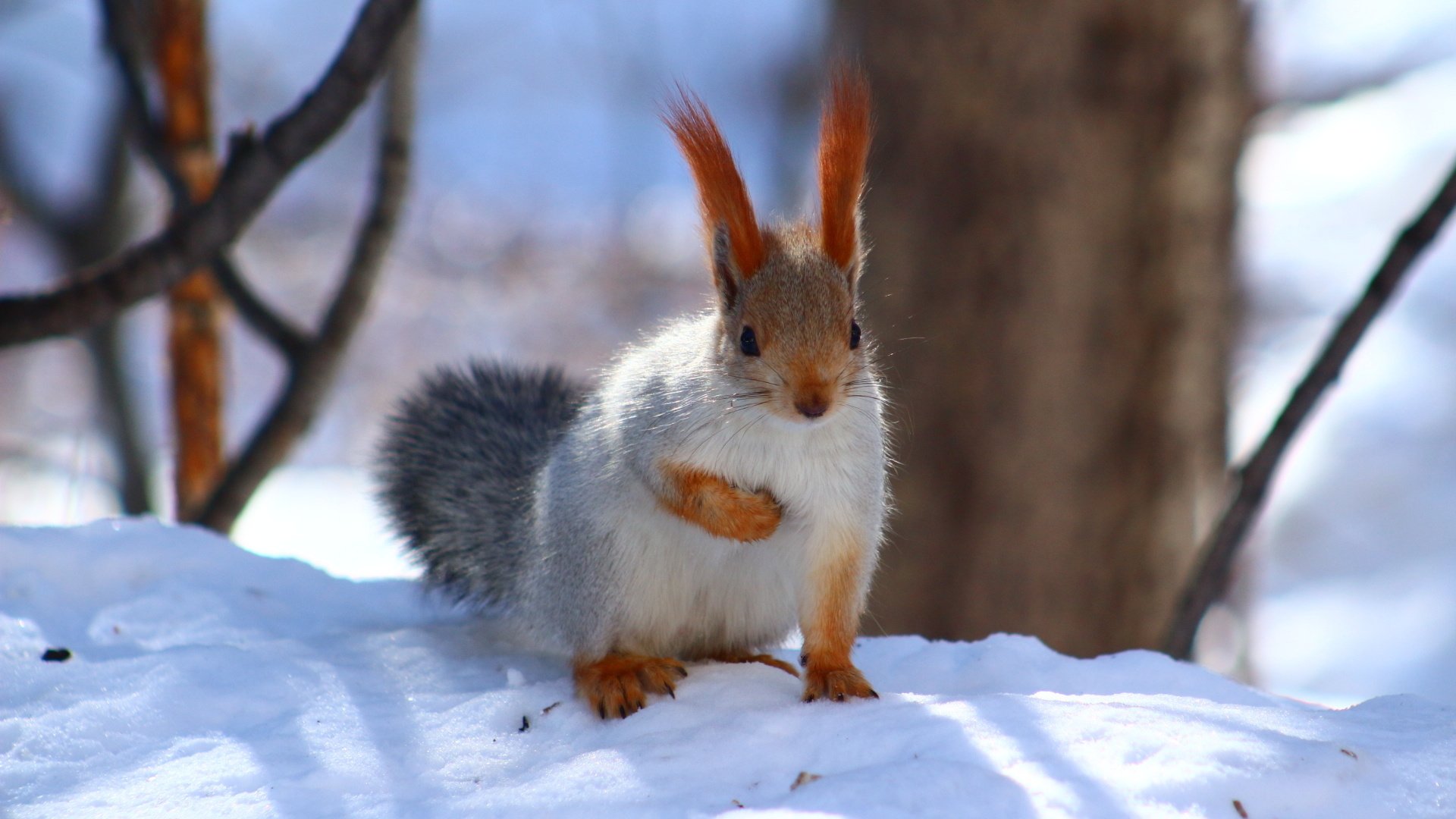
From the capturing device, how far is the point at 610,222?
31.3 feet

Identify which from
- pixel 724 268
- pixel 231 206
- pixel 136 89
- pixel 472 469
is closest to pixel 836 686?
pixel 724 268

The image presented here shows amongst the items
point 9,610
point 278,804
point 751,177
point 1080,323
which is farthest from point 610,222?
point 278,804

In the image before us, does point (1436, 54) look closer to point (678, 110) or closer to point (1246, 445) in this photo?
point (1246, 445)

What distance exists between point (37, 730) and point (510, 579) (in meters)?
0.74

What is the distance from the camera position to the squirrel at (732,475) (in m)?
1.80

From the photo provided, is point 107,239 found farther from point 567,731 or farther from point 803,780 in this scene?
point 803,780

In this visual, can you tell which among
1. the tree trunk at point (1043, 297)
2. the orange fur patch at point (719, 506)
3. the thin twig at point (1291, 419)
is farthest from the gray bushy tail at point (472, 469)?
the tree trunk at point (1043, 297)

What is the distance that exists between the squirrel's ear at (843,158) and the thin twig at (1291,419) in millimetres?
886

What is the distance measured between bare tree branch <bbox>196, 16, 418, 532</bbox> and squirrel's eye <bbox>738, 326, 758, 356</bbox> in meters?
1.47

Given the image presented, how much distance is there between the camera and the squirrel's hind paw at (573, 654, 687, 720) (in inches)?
69.6

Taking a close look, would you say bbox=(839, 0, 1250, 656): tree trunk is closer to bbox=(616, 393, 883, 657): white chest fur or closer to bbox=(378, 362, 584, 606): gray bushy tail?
bbox=(378, 362, 584, 606): gray bushy tail

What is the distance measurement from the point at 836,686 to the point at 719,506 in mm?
289

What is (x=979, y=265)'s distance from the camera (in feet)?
12.1

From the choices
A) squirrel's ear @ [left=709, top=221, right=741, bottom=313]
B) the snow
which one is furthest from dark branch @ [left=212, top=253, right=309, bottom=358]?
squirrel's ear @ [left=709, top=221, right=741, bottom=313]
